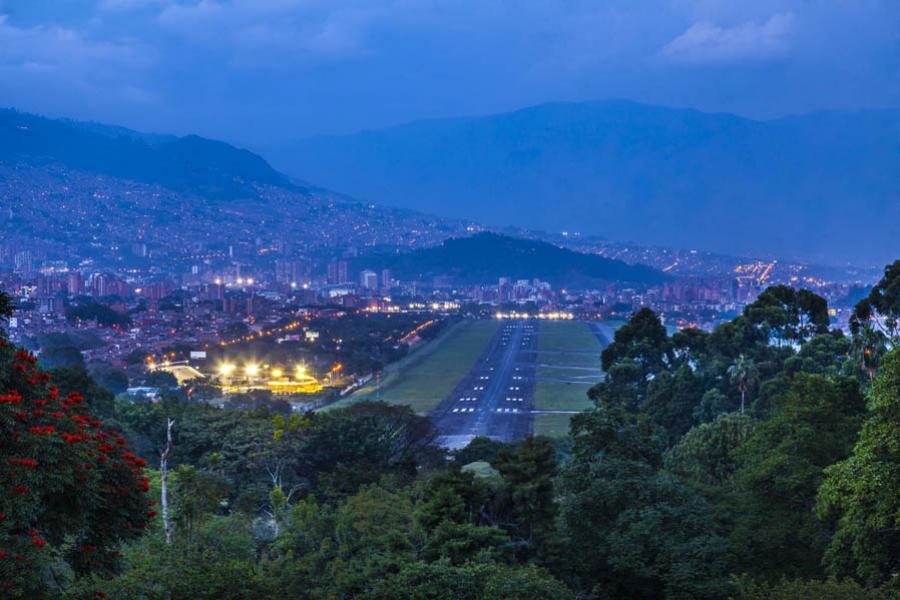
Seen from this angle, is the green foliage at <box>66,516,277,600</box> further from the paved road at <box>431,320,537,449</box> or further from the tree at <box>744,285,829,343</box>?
the tree at <box>744,285,829,343</box>

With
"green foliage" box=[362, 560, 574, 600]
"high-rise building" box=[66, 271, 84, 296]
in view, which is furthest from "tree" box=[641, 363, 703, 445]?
"high-rise building" box=[66, 271, 84, 296]

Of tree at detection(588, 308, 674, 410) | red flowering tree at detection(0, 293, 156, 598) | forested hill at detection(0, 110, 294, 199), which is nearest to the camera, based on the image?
red flowering tree at detection(0, 293, 156, 598)

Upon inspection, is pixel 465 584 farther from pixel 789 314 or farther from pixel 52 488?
pixel 789 314

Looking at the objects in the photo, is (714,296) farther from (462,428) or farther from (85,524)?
(85,524)

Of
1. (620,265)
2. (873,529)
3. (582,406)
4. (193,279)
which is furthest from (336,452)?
(620,265)

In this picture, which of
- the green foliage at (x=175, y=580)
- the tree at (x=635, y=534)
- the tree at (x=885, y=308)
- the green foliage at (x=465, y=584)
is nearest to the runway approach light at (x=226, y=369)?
the tree at (x=885, y=308)

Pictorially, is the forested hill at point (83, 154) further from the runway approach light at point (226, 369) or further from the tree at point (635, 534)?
the tree at point (635, 534)
